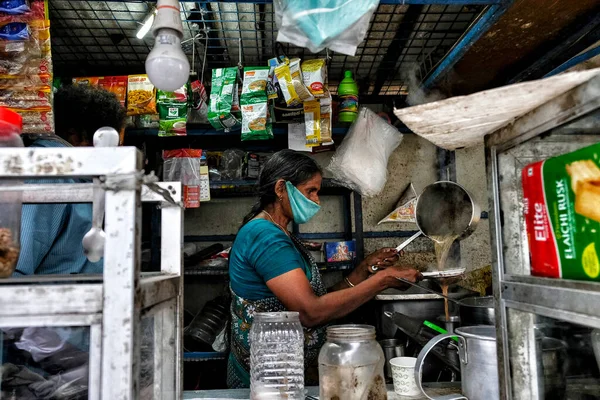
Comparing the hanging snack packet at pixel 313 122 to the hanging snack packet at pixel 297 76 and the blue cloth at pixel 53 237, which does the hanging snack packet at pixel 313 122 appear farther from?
the blue cloth at pixel 53 237

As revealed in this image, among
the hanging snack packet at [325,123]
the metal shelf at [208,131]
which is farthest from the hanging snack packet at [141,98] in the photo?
the hanging snack packet at [325,123]

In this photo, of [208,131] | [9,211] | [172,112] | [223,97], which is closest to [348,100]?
[223,97]

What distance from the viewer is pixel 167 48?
148 centimetres

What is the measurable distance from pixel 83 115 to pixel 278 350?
4.66ft

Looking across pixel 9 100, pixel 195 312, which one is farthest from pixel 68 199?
pixel 195 312

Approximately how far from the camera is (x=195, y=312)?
12.1 feet

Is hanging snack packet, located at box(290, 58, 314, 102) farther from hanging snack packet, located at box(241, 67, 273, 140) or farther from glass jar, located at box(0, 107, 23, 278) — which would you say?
glass jar, located at box(0, 107, 23, 278)

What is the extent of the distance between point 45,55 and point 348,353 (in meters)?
2.03

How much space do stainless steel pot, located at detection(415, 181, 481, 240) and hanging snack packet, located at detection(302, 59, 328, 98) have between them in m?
1.05

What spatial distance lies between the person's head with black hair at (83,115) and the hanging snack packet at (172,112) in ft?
2.98

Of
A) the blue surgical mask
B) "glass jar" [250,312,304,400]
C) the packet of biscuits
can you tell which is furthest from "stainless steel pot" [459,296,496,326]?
the blue surgical mask

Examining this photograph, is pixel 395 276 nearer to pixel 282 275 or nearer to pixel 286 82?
pixel 282 275

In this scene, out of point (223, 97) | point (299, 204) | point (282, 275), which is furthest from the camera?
point (223, 97)

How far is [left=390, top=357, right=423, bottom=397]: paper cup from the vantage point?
1398mm
